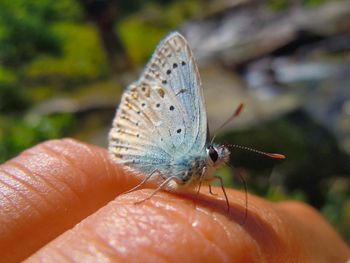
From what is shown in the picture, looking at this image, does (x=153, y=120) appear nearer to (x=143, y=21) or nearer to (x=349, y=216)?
(x=349, y=216)

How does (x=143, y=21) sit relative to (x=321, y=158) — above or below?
above

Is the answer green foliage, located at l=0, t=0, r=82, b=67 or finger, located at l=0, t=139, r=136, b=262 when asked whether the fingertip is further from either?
green foliage, located at l=0, t=0, r=82, b=67

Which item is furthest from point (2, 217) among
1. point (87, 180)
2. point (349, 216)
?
point (349, 216)

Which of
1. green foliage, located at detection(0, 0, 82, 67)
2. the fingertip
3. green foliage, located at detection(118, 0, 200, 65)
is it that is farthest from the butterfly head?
green foliage, located at detection(118, 0, 200, 65)

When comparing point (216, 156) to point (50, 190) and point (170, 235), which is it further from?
point (50, 190)

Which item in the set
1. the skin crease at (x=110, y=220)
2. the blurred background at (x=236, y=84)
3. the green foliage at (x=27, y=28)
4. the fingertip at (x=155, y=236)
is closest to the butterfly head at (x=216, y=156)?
the skin crease at (x=110, y=220)

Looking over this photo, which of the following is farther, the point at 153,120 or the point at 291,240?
the point at 153,120
